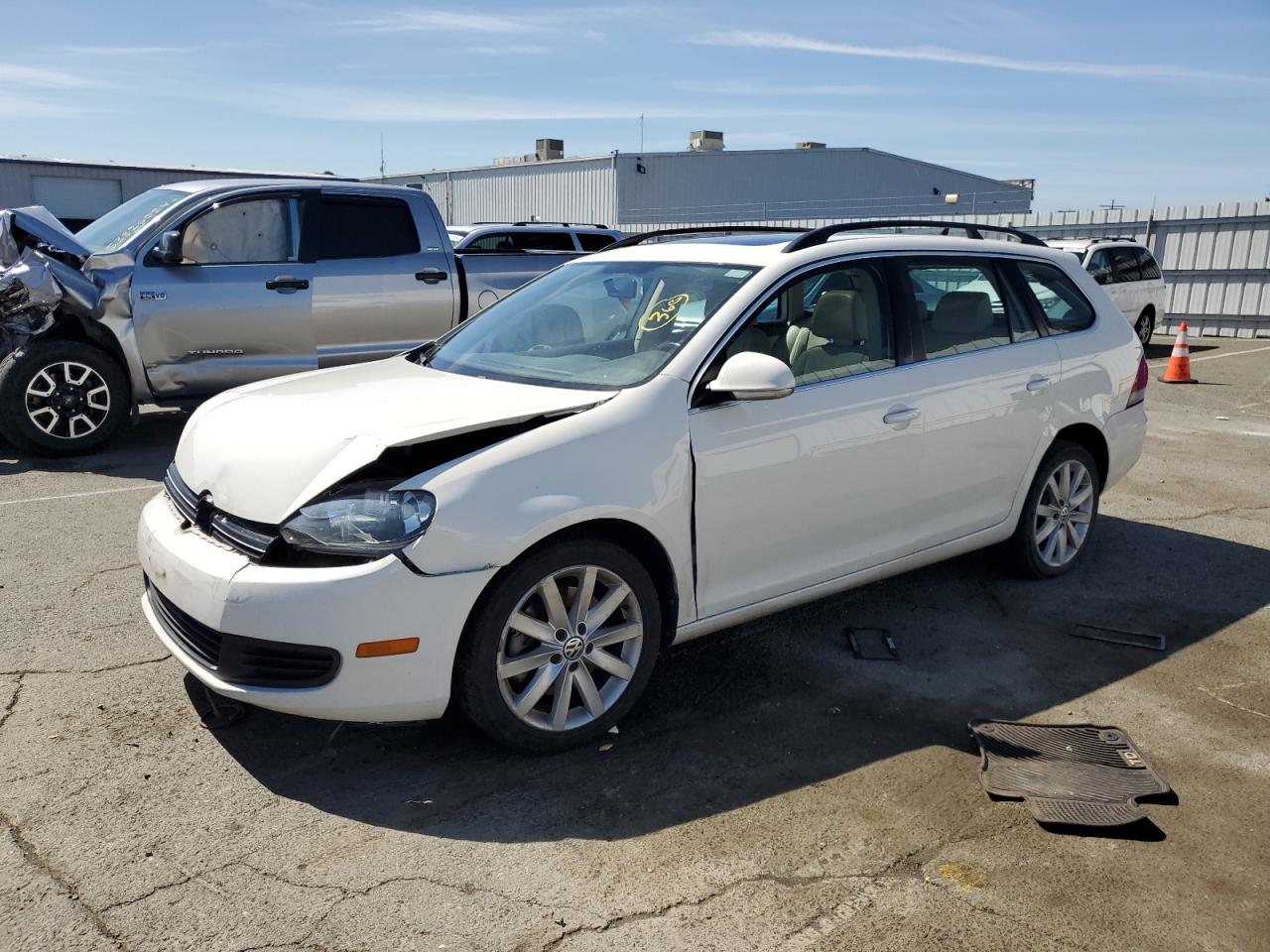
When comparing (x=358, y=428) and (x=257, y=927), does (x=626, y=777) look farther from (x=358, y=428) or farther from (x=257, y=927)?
(x=358, y=428)

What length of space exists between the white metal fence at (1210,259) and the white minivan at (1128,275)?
12.2 ft

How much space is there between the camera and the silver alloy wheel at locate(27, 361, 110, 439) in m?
8.05

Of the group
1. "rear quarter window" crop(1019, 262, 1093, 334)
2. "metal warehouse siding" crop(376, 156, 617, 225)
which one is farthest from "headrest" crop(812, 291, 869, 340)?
"metal warehouse siding" crop(376, 156, 617, 225)

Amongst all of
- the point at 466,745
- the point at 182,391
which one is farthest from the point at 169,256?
the point at 466,745

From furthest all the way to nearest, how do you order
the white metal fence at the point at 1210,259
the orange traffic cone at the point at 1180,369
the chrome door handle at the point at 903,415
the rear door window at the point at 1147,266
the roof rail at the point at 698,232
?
1. the white metal fence at the point at 1210,259
2. the rear door window at the point at 1147,266
3. the orange traffic cone at the point at 1180,369
4. the roof rail at the point at 698,232
5. the chrome door handle at the point at 903,415

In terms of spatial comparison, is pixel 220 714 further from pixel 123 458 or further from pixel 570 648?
pixel 123 458

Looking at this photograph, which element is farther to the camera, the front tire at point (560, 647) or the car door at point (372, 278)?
the car door at point (372, 278)

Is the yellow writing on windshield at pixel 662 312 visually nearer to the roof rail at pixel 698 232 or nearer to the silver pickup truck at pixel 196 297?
the roof rail at pixel 698 232

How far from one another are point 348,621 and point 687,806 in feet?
3.91

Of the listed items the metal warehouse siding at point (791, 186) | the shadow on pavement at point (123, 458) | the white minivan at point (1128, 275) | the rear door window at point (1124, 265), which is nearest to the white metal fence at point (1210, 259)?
the white minivan at point (1128, 275)

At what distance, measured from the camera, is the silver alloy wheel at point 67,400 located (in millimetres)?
8055

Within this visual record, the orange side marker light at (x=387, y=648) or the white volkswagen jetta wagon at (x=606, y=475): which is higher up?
the white volkswagen jetta wagon at (x=606, y=475)

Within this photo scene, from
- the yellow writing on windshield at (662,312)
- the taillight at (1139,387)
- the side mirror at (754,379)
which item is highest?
the yellow writing on windshield at (662,312)

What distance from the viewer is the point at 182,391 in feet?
27.7
